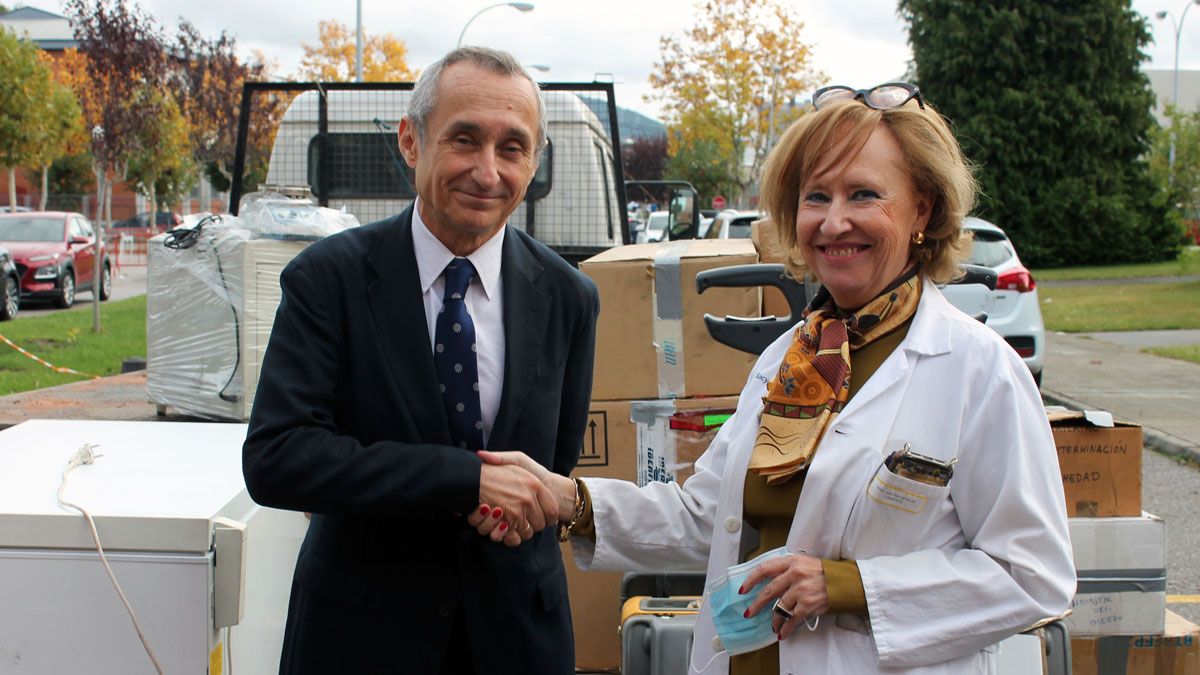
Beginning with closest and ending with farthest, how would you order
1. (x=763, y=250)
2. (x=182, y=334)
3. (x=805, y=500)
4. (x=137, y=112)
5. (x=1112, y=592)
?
1. (x=805, y=500)
2. (x=1112, y=592)
3. (x=763, y=250)
4. (x=182, y=334)
5. (x=137, y=112)

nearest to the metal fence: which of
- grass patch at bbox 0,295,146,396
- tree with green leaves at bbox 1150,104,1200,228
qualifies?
grass patch at bbox 0,295,146,396

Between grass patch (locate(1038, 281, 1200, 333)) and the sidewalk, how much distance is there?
2.45 meters

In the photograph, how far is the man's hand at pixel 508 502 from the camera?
6.34 feet

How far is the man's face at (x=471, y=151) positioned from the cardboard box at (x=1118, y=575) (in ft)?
6.81

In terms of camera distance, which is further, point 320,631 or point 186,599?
point 186,599

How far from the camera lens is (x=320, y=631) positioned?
6.64 ft

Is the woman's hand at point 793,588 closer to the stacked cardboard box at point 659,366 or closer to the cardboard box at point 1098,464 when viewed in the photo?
the cardboard box at point 1098,464

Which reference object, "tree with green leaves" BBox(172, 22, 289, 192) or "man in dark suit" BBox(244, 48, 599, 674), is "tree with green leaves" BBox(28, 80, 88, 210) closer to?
"tree with green leaves" BBox(172, 22, 289, 192)

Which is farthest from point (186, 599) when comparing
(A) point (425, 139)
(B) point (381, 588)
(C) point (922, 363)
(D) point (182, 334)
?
(D) point (182, 334)

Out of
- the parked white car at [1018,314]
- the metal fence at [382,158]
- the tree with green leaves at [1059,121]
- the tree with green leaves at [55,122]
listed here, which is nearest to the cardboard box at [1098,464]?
the metal fence at [382,158]

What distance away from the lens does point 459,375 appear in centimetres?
204

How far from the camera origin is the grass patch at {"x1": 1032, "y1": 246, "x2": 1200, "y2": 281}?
27.3 m

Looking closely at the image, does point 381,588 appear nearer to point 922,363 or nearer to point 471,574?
point 471,574

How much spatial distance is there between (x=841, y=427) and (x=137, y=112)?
45.4ft
